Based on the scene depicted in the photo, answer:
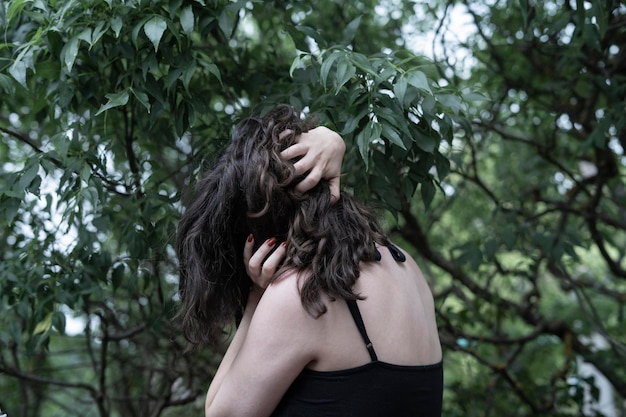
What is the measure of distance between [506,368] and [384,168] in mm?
2327

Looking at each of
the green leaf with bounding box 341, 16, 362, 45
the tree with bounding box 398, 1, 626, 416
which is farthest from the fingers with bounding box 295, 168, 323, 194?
the tree with bounding box 398, 1, 626, 416

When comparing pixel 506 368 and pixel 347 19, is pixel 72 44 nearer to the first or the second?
pixel 347 19

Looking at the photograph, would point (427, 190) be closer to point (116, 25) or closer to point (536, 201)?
point (116, 25)

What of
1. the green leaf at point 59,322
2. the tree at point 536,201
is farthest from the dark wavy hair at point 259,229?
the tree at point 536,201

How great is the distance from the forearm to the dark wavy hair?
0.13 ft

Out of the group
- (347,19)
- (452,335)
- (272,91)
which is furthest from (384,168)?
(347,19)

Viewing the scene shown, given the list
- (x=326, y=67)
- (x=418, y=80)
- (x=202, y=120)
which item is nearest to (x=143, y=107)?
(x=202, y=120)

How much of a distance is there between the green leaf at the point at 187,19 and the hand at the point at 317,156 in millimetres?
469

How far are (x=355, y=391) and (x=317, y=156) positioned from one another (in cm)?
59

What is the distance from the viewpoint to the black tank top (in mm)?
1688

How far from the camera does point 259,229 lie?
1.87 m

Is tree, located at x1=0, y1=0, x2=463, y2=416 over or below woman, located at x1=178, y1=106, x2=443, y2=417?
over

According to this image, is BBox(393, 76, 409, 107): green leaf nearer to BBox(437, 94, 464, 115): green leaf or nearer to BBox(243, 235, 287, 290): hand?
BBox(437, 94, 464, 115): green leaf

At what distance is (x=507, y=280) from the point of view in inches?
197
